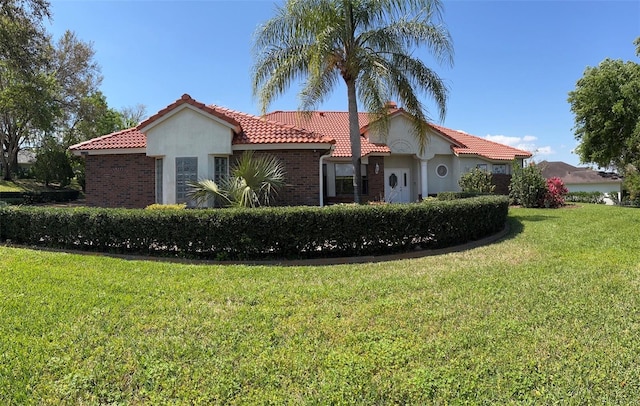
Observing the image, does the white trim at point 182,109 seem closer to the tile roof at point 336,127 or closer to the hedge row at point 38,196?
the tile roof at point 336,127

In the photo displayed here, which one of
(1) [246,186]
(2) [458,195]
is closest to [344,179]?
(2) [458,195]

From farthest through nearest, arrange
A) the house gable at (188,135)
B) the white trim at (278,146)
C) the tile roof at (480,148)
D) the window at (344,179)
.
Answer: the tile roof at (480,148), the window at (344,179), the house gable at (188,135), the white trim at (278,146)

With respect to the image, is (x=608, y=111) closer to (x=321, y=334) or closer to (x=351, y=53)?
(x=351, y=53)

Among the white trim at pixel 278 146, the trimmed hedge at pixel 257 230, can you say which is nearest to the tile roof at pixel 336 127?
the white trim at pixel 278 146

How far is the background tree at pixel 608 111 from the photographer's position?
2623 centimetres

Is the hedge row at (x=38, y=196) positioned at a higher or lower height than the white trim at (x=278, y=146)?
lower

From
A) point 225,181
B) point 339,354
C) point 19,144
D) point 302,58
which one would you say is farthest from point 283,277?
point 19,144

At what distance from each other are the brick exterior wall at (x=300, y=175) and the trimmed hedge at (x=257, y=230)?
212 inches

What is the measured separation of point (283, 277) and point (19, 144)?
48833 mm

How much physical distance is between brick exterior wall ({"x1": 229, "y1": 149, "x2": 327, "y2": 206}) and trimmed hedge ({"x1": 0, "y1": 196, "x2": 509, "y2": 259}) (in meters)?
5.38

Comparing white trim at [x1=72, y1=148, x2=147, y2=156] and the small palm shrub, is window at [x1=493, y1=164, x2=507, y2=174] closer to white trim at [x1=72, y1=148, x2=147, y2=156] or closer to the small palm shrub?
the small palm shrub

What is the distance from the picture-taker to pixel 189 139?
1379cm

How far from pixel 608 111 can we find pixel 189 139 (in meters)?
29.3

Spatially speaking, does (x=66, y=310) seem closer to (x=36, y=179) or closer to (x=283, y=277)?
(x=283, y=277)
